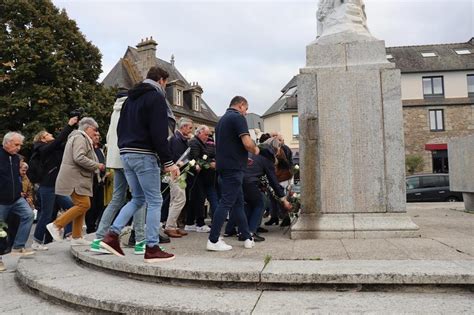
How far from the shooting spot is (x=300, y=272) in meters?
3.95

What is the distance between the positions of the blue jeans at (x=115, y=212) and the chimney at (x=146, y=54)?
3389cm

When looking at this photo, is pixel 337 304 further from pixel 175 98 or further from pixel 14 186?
pixel 175 98

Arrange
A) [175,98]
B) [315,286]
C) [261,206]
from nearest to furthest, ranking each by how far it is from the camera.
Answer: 1. [315,286]
2. [261,206]
3. [175,98]

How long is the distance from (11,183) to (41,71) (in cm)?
2211

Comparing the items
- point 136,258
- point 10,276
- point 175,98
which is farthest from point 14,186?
point 175,98

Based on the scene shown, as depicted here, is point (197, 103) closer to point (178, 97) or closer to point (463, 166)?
point (178, 97)

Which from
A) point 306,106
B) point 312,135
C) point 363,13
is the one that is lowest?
point 312,135

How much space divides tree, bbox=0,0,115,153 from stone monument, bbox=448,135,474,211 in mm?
18288

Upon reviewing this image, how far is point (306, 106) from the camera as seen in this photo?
6141mm

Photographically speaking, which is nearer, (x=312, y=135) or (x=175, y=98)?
(x=312, y=135)

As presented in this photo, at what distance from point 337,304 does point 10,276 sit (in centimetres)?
421

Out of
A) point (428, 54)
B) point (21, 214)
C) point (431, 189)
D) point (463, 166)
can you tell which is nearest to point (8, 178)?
point (21, 214)

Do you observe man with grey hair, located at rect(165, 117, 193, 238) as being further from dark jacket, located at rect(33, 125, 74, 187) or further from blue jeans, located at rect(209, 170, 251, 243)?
dark jacket, located at rect(33, 125, 74, 187)

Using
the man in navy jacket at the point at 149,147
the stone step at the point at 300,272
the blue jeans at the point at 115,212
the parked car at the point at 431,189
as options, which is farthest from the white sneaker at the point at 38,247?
the parked car at the point at 431,189
